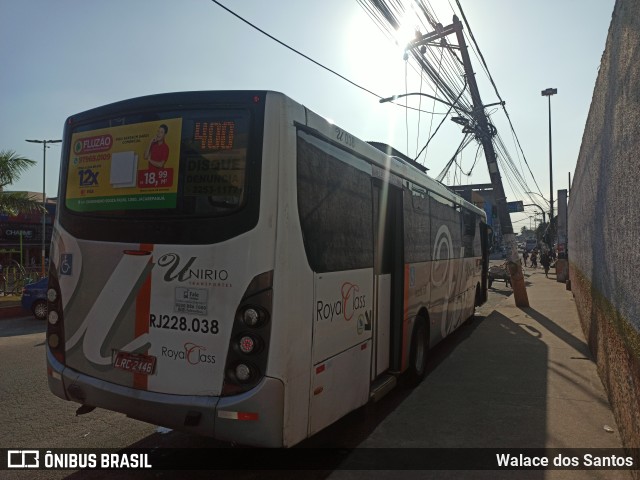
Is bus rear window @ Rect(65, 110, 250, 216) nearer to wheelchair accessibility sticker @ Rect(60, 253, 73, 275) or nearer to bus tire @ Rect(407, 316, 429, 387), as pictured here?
wheelchair accessibility sticker @ Rect(60, 253, 73, 275)

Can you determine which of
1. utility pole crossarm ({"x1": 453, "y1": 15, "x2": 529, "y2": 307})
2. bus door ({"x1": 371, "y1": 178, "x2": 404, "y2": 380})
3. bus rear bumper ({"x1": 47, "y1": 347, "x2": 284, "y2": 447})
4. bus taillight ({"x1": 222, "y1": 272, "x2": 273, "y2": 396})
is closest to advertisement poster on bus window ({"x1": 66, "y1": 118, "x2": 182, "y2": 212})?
bus taillight ({"x1": 222, "y1": 272, "x2": 273, "y2": 396})

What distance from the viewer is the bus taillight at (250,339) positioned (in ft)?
10.6

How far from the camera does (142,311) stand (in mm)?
3646

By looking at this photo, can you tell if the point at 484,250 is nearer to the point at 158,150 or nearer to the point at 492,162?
the point at 492,162

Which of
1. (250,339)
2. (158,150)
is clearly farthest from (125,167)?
(250,339)

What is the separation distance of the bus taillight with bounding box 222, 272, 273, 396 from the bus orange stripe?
0.79 meters

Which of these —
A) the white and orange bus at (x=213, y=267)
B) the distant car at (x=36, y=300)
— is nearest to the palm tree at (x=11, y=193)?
the distant car at (x=36, y=300)

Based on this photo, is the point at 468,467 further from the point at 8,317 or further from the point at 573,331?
the point at 8,317

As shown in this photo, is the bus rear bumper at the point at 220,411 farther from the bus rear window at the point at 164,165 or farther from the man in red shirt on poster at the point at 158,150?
the man in red shirt on poster at the point at 158,150

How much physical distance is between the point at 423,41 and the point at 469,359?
946 cm

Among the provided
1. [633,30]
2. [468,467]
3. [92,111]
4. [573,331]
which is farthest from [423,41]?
[468,467]

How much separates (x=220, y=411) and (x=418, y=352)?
405 centimetres

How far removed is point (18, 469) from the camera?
12.7ft

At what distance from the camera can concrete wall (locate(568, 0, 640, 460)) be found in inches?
152
